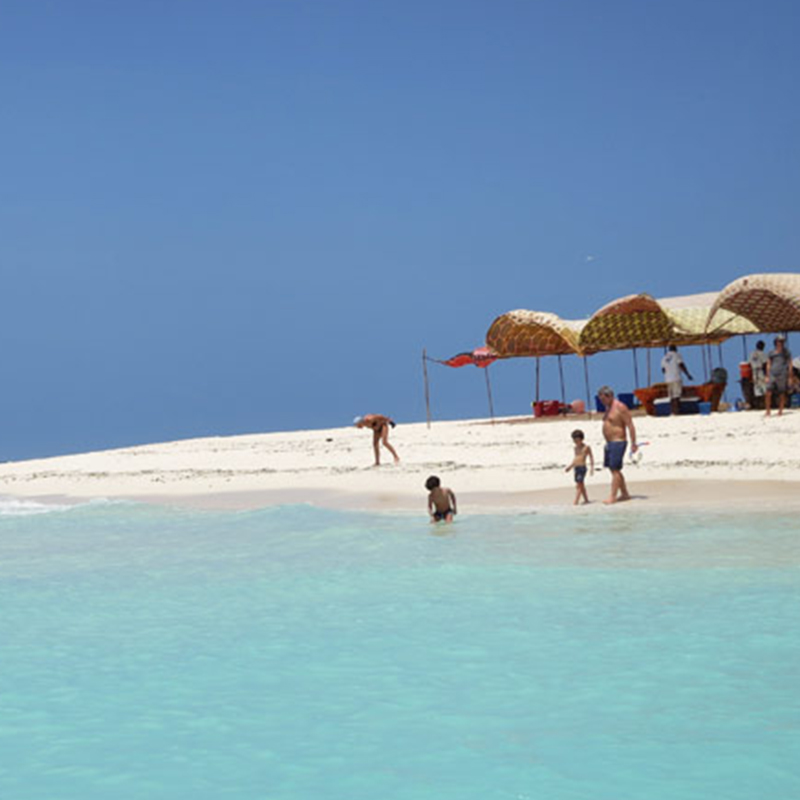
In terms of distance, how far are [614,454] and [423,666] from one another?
18.9ft

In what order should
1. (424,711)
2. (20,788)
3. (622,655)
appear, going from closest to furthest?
(20,788) < (424,711) < (622,655)

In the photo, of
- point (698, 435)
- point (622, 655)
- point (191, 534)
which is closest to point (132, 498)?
point (191, 534)

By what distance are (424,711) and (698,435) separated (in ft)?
42.4

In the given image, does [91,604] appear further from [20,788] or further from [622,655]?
[622,655]

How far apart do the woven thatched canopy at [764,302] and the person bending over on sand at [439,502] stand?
1290 cm

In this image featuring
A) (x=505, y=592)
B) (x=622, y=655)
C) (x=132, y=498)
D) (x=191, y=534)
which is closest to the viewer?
(x=622, y=655)

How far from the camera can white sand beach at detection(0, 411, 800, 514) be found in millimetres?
13695

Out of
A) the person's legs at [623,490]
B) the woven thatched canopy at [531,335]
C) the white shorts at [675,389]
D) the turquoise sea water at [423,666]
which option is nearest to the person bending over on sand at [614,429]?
the person's legs at [623,490]

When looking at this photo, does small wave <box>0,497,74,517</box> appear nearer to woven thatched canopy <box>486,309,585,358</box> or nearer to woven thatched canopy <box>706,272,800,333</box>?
woven thatched canopy <box>486,309,585,358</box>

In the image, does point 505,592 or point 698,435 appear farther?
point 698,435

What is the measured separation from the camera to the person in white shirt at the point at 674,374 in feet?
72.4

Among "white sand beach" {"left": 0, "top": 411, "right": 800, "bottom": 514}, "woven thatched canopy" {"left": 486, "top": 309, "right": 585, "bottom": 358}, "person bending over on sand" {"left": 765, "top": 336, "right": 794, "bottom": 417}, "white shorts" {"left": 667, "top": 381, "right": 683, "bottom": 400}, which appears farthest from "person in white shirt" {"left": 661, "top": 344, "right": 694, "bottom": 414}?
"woven thatched canopy" {"left": 486, "top": 309, "right": 585, "bottom": 358}

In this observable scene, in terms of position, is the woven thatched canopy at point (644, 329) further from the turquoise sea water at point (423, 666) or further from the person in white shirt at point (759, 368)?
the turquoise sea water at point (423, 666)

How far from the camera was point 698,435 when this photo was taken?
59.5 feet
